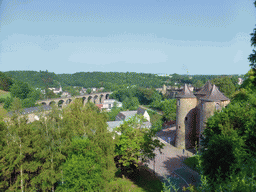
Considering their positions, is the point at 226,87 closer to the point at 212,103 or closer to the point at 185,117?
the point at 185,117

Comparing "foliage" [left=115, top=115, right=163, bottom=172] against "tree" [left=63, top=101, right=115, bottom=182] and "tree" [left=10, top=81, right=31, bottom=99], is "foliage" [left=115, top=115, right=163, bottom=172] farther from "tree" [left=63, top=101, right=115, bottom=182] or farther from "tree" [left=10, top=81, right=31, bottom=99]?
Result: "tree" [left=10, top=81, right=31, bottom=99]

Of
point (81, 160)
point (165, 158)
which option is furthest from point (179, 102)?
point (81, 160)

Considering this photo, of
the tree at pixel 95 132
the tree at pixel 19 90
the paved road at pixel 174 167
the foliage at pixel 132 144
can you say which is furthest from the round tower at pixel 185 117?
the tree at pixel 19 90

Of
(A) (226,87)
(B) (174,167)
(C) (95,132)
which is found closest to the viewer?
(C) (95,132)

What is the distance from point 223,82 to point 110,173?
136 ft

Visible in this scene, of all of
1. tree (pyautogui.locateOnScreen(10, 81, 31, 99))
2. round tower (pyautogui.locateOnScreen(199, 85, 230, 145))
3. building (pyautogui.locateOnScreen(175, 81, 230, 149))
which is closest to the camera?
round tower (pyautogui.locateOnScreen(199, 85, 230, 145))

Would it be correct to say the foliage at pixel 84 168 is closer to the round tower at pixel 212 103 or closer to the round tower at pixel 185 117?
the round tower at pixel 212 103

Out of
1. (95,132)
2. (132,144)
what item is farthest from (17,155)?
(132,144)

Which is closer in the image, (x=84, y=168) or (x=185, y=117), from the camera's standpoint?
(x=84, y=168)

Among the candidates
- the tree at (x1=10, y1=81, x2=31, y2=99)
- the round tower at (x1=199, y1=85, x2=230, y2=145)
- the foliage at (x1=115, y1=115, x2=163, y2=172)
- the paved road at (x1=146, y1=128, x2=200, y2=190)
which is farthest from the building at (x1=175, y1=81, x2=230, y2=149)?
the tree at (x1=10, y1=81, x2=31, y2=99)

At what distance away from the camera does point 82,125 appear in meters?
18.8

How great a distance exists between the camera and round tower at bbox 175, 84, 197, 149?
28781mm

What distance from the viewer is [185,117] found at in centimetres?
2908

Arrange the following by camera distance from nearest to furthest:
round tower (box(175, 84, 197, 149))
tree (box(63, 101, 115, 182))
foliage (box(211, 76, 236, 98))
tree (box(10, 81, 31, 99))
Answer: tree (box(63, 101, 115, 182)), round tower (box(175, 84, 197, 149)), foliage (box(211, 76, 236, 98)), tree (box(10, 81, 31, 99))
